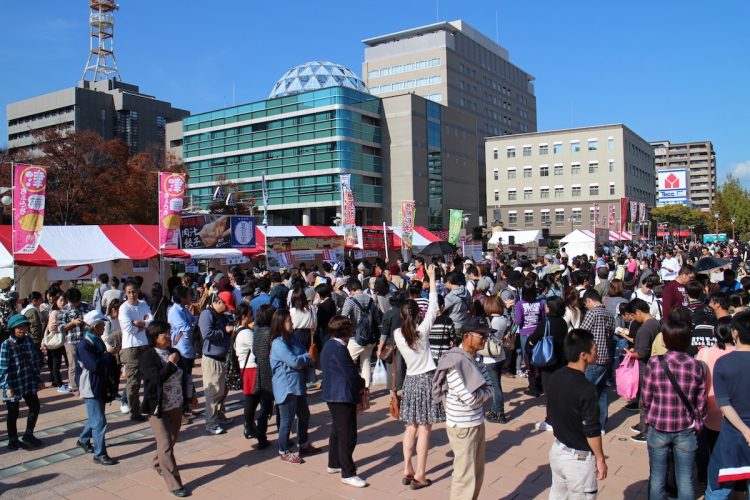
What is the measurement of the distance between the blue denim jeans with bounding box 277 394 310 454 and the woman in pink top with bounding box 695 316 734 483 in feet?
12.2

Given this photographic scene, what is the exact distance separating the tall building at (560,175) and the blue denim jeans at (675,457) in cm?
6042

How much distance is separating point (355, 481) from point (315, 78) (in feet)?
207

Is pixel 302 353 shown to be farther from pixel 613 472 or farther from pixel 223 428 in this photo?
pixel 613 472

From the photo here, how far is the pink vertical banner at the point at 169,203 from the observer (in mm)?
14727

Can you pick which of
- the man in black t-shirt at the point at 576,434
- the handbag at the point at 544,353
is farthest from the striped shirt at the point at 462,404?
the handbag at the point at 544,353

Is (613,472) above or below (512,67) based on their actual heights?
below

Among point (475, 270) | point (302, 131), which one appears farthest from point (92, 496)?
point (302, 131)

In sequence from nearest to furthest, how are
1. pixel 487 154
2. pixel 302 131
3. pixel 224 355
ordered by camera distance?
pixel 224 355, pixel 302 131, pixel 487 154

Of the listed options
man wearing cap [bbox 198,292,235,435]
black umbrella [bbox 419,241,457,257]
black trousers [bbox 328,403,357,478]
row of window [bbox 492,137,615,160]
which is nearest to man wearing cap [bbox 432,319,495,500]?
black trousers [bbox 328,403,357,478]

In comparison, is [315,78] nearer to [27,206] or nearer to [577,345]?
[27,206]

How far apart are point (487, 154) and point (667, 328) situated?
67.6 metres

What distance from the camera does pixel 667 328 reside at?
4.10m

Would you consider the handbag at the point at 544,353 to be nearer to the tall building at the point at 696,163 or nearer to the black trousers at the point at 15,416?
the black trousers at the point at 15,416

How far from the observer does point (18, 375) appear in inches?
253
